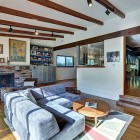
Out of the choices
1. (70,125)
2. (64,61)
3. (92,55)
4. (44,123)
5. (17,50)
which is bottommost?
(70,125)

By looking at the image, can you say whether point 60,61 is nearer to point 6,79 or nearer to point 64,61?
point 64,61

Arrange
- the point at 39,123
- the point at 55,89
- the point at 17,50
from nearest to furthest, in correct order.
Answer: the point at 39,123
the point at 55,89
the point at 17,50

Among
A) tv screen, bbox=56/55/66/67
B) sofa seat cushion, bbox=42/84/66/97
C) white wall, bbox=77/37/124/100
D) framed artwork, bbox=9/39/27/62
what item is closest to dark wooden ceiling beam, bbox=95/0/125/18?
white wall, bbox=77/37/124/100

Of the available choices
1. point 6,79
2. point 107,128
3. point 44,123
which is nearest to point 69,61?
point 6,79

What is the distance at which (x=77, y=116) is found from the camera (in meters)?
2.20

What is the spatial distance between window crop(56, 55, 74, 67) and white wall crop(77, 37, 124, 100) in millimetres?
3728

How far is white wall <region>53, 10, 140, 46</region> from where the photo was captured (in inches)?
158

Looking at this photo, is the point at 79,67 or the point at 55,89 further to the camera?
the point at 79,67

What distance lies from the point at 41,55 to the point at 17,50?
5.32 ft

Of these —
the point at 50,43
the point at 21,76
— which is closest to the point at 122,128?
the point at 21,76

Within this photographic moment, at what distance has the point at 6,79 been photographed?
6.26m

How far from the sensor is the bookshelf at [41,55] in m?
7.55

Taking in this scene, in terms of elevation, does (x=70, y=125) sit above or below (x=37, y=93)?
below

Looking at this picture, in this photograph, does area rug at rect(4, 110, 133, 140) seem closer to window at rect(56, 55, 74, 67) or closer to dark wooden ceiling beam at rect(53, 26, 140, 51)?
dark wooden ceiling beam at rect(53, 26, 140, 51)
